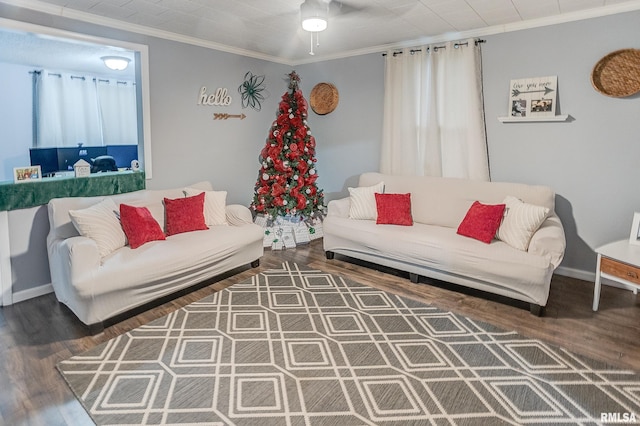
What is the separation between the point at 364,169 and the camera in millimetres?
5090

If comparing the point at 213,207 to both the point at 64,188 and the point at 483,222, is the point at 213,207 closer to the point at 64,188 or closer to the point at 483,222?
the point at 64,188

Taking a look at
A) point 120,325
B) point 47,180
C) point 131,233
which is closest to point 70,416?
point 120,325

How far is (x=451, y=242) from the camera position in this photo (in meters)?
3.41

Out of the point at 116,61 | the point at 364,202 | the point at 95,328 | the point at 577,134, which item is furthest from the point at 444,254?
the point at 116,61

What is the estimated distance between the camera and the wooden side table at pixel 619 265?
2.78 meters

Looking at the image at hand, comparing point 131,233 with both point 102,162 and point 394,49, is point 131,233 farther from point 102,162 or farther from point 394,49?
point 394,49

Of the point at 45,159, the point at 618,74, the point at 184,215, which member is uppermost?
the point at 618,74

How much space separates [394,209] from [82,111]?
541 cm

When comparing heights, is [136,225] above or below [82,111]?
below

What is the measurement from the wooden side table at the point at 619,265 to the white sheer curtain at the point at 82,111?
238 inches

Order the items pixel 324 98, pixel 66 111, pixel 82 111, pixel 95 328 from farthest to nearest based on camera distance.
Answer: pixel 82 111 → pixel 66 111 → pixel 324 98 → pixel 95 328

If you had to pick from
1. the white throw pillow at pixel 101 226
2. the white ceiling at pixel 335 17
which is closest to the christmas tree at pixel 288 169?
the white ceiling at pixel 335 17

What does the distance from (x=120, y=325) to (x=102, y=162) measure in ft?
7.83

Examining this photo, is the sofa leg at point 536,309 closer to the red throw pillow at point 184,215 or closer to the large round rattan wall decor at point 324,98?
the red throw pillow at point 184,215
